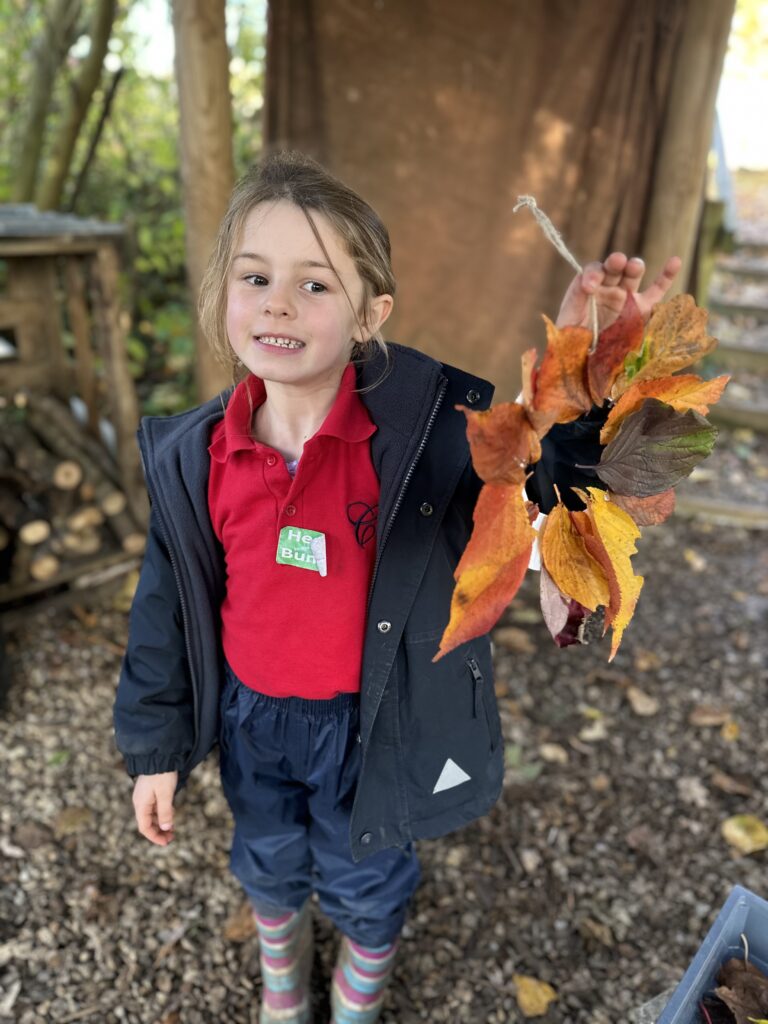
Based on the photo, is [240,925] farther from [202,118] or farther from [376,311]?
[202,118]

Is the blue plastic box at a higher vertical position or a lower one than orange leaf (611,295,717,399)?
lower

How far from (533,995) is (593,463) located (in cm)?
140

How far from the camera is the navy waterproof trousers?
1.33 metres

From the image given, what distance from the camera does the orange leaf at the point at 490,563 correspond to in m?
0.79

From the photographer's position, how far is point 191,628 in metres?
1.33

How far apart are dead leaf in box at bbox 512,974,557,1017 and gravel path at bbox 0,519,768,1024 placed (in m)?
0.02

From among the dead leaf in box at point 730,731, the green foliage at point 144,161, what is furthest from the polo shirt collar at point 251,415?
the green foliage at point 144,161

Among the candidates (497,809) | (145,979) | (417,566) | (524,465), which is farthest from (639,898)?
(524,465)

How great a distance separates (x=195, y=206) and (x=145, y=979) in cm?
218

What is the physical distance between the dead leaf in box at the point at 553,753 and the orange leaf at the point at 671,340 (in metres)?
1.73

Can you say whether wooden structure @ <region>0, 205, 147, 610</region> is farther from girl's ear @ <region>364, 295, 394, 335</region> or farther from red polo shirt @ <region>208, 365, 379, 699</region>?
girl's ear @ <region>364, 295, 394, 335</region>

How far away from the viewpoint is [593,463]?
39.6 inches

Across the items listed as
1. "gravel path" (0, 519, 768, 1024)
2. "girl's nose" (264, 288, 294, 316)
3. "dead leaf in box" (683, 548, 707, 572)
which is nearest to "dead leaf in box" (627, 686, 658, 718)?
"gravel path" (0, 519, 768, 1024)

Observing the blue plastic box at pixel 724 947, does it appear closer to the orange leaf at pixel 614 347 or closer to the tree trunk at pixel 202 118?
the orange leaf at pixel 614 347
